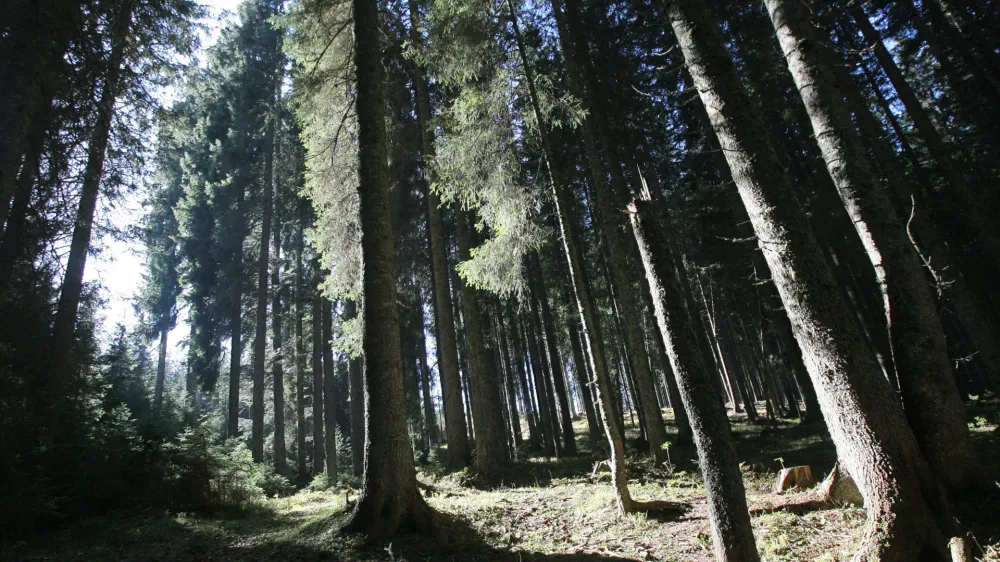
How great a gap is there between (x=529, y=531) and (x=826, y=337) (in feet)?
14.7

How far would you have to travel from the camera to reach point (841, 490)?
17.0 feet

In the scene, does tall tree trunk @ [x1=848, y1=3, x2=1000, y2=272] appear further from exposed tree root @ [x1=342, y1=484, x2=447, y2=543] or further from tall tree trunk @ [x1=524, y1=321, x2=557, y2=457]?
tall tree trunk @ [x1=524, y1=321, x2=557, y2=457]

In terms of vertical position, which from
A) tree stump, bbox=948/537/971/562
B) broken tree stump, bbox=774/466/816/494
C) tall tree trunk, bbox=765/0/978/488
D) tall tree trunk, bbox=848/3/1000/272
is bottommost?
broken tree stump, bbox=774/466/816/494

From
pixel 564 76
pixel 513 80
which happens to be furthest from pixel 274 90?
→ pixel 513 80

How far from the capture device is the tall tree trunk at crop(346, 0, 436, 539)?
551 cm

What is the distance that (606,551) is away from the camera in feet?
16.6

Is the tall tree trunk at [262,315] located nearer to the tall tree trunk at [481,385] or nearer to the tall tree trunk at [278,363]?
the tall tree trunk at [278,363]

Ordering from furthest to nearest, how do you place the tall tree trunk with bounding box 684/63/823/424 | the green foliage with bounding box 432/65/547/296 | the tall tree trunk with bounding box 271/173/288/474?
the tall tree trunk with bounding box 271/173/288/474 → the tall tree trunk with bounding box 684/63/823/424 → the green foliage with bounding box 432/65/547/296

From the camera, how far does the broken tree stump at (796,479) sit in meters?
6.77

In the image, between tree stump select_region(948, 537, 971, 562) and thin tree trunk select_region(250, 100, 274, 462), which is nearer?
tree stump select_region(948, 537, 971, 562)

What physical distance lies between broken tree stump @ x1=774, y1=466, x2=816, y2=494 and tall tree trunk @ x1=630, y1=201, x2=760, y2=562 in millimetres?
4658

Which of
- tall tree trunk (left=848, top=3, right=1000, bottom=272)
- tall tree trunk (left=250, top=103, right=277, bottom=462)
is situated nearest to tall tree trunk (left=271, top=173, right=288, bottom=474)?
tall tree trunk (left=250, top=103, right=277, bottom=462)

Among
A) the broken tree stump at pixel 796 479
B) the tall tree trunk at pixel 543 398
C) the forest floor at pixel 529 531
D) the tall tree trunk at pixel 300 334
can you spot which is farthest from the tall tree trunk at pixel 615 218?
the tall tree trunk at pixel 300 334

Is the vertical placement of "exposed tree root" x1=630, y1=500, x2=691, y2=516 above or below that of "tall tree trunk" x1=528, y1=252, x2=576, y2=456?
below
